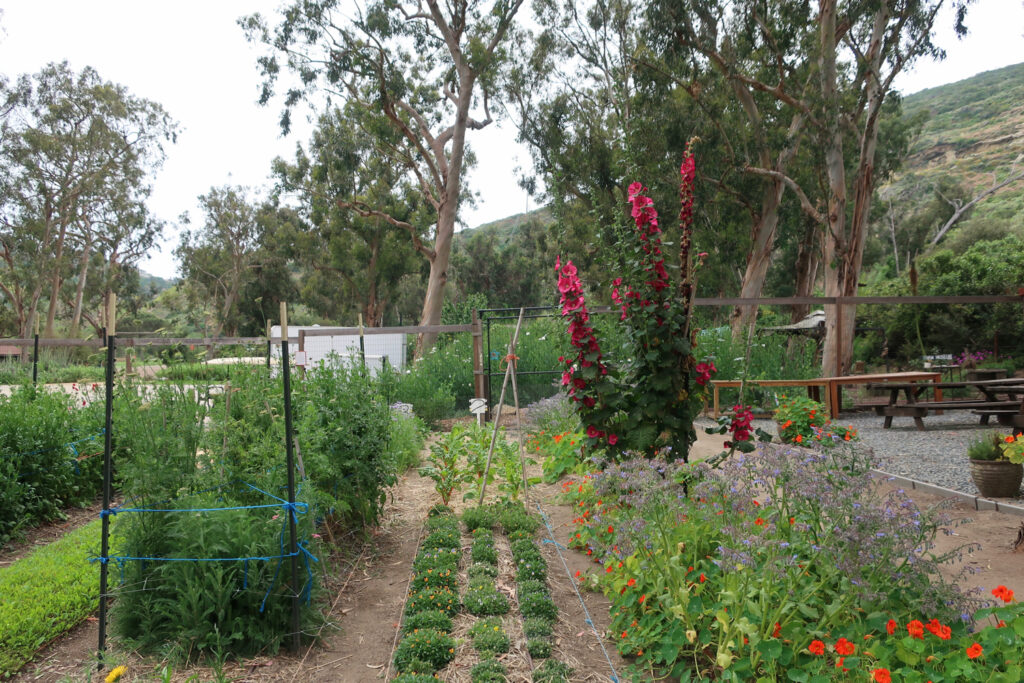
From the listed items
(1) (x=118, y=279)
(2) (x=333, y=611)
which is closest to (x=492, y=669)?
(2) (x=333, y=611)

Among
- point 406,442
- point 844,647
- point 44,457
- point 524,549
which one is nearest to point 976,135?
point 406,442

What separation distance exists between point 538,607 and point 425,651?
2.27 ft

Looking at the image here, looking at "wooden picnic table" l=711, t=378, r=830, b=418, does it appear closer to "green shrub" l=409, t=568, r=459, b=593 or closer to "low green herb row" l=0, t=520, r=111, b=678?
"green shrub" l=409, t=568, r=459, b=593

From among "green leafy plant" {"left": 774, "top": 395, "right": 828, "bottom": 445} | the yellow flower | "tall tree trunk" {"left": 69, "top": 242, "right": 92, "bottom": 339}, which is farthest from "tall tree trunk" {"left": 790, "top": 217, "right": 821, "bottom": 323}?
"tall tree trunk" {"left": 69, "top": 242, "right": 92, "bottom": 339}

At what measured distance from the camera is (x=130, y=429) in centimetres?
346

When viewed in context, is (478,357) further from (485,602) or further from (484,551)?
(485,602)

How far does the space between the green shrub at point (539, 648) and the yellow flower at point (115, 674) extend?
1.70 metres

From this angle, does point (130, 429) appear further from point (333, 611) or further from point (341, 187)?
point (341, 187)

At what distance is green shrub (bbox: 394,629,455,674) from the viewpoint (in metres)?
2.82

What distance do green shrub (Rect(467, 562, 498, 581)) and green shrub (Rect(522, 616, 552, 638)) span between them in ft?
2.02

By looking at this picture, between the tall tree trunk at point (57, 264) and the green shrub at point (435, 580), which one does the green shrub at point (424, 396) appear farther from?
the tall tree trunk at point (57, 264)

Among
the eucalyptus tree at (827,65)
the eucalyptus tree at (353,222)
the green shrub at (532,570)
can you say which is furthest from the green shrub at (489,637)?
the eucalyptus tree at (353,222)

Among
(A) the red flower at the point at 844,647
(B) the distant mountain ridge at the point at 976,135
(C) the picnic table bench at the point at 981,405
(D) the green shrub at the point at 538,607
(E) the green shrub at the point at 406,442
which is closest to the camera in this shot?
(A) the red flower at the point at 844,647

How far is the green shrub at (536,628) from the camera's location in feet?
10.1
